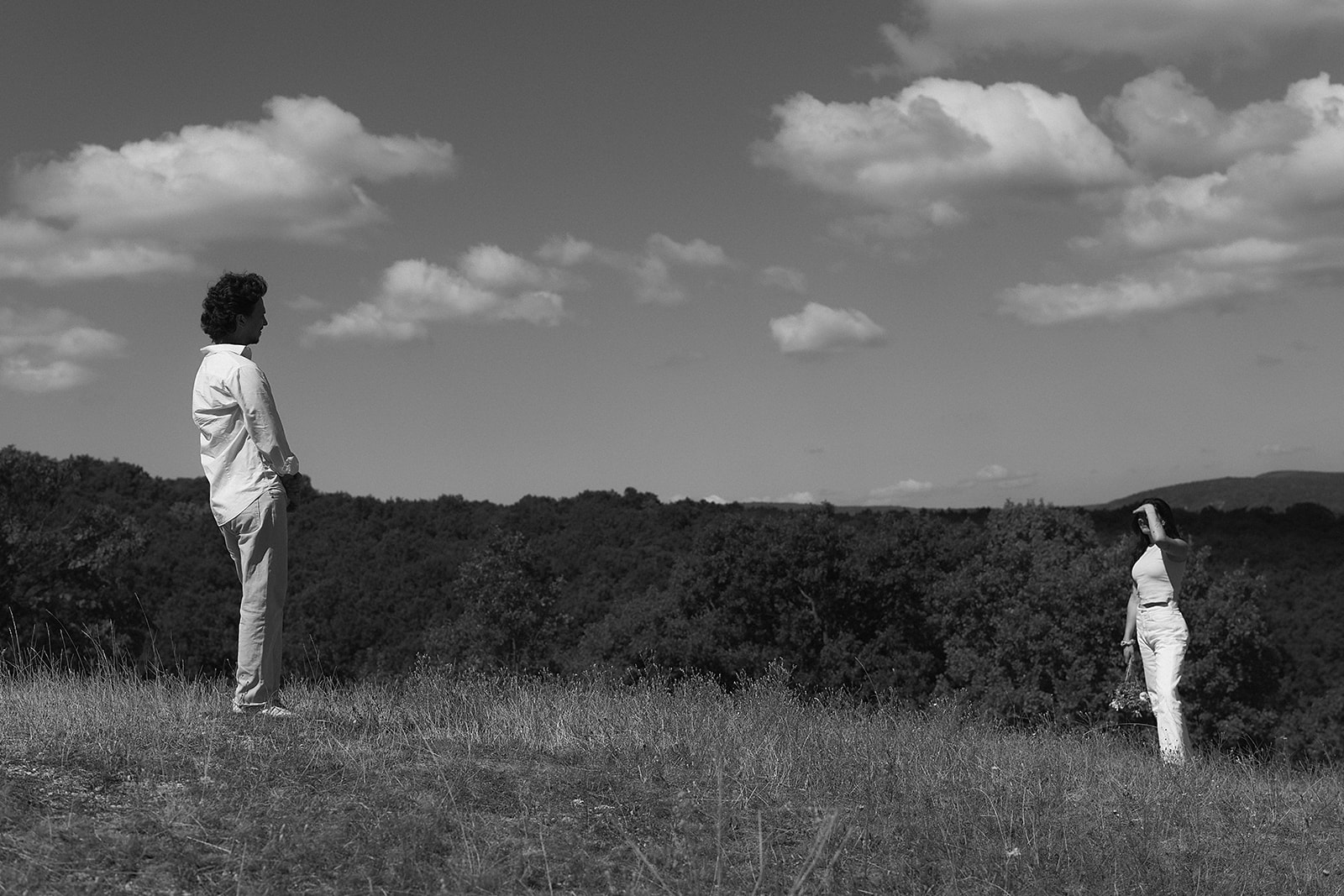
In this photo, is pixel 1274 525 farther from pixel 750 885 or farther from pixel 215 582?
pixel 750 885

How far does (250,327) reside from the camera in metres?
6.19

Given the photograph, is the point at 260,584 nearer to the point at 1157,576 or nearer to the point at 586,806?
the point at 586,806

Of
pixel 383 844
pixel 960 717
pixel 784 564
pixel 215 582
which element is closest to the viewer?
pixel 383 844

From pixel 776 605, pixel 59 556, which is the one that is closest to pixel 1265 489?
pixel 776 605

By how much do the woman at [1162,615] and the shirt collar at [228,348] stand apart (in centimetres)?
615

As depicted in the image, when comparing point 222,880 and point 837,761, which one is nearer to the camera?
point 222,880

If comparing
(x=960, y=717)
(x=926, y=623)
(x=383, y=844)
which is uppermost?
(x=383, y=844)

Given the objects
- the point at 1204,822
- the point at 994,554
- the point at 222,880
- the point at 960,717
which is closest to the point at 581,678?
the point at 960,717

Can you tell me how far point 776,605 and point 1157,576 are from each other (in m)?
30.6

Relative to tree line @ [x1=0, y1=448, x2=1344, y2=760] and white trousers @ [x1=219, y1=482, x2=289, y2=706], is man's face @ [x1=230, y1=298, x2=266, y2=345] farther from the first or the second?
tree line @ [x1=0, y1=448, x2=1344, y2=760]

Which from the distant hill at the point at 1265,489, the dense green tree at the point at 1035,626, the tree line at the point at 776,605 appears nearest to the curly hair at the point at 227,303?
the tree line at the point at 776,605

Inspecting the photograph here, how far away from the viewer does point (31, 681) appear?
8227 mm

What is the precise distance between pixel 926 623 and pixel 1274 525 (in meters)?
33.8

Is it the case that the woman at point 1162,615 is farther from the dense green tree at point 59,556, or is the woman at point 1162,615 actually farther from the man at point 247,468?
the dense green tree at point 59,556
